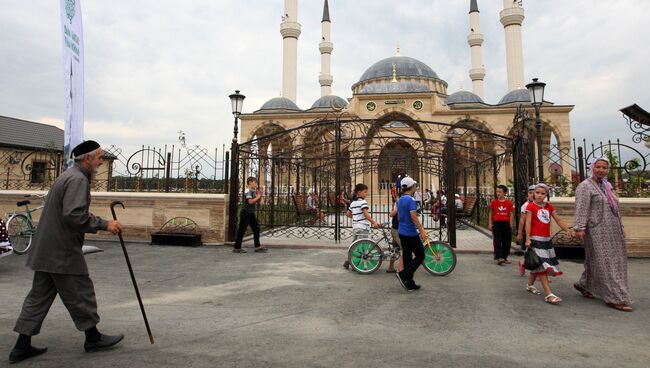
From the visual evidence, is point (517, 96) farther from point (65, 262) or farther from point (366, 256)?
point (65, 262)

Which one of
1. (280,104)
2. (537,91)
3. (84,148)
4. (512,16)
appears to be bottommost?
(84,148)

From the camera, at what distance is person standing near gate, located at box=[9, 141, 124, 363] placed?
2867 mm

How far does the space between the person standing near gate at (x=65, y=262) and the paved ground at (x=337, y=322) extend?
257 millimetres

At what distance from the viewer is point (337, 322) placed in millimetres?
3678

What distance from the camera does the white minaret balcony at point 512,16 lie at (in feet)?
117

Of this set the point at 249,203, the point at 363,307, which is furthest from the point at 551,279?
the point at 249,203

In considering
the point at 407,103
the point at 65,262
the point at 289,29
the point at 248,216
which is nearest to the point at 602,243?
the point at 65,262

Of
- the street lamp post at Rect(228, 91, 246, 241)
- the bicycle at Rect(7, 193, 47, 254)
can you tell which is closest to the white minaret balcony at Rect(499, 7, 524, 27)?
the street lamp post at Rect(228, 91, 246, 241)

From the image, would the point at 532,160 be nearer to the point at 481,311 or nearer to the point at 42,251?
the point at 481,311

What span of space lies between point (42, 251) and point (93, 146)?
3.25ft

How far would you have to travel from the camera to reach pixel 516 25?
3647cm

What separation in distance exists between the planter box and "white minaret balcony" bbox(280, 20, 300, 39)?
35283 mm

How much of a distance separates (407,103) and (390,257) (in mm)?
25409

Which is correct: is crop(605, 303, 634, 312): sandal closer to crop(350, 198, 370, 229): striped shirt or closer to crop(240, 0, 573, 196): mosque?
crop(350, 198, 370, 229): striped shirt
